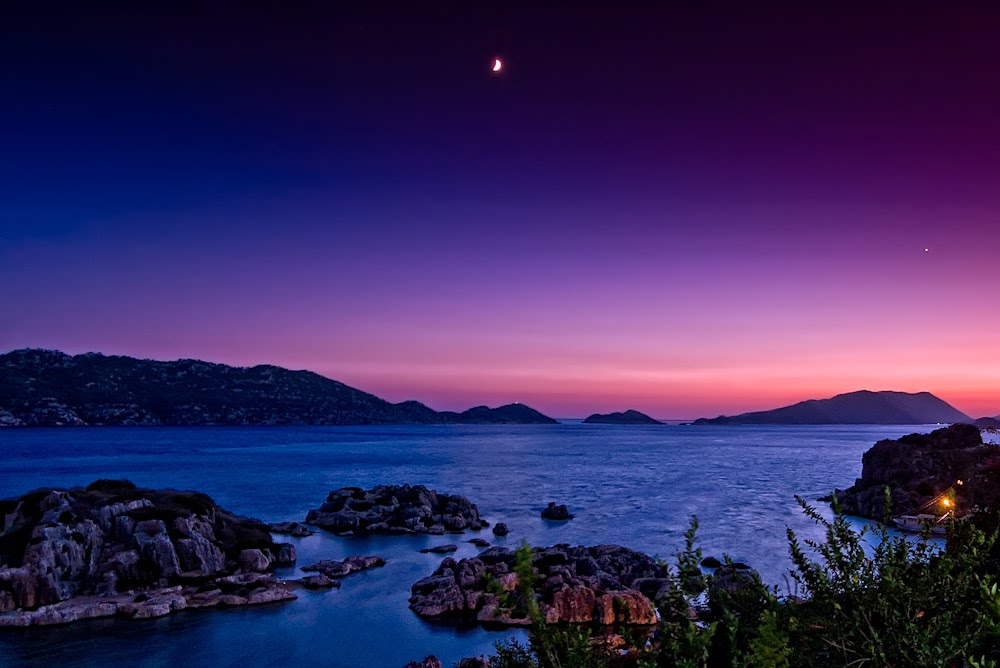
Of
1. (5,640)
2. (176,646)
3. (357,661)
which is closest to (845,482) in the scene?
(357,661)

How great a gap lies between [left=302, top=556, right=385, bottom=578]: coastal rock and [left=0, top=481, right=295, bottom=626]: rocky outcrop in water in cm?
321

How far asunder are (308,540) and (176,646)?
25951 millimetres

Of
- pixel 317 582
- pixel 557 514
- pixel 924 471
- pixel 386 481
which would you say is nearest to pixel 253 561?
pixel 317 582

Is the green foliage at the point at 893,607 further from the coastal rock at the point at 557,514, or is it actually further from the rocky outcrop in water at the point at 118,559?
the coastal rock at the point at 557,514

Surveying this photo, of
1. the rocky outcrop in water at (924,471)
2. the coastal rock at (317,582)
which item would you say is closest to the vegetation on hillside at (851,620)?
the coastal rock at (317,582)

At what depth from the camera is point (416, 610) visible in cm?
3644

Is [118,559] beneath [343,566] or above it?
above

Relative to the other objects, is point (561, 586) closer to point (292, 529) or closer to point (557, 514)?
point (557, 514)

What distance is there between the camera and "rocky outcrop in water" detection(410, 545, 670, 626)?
3294cm

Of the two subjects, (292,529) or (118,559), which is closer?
(118,559)

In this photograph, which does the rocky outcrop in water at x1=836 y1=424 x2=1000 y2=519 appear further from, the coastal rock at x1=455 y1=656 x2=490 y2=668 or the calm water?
the coastal rock at x1=455 y1=656 x2=490 y2=668

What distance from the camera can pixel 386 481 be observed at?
105125mm

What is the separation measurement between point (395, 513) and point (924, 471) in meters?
59.8

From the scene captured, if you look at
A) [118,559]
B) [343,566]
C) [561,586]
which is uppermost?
[118,559]
